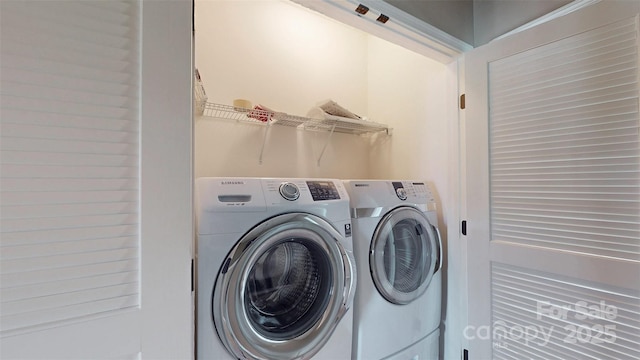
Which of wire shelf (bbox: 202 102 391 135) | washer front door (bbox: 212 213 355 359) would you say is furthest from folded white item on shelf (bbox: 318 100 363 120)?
washer front door (bbox: 212 213 355 359)

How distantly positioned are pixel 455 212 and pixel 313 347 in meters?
1.07

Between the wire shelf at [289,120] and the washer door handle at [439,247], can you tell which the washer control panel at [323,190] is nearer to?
the wire shelf at [289,120]

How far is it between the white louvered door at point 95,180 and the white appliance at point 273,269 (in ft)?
0.59

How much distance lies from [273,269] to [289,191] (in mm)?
369

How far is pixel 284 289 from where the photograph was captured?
1228mm

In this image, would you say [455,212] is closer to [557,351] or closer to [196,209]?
[557,351]

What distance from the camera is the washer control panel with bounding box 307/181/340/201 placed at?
1.18 meters

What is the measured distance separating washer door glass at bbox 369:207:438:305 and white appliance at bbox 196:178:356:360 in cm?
23

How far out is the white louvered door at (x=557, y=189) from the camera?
0.97 m

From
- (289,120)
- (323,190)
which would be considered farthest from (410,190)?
(289,120)

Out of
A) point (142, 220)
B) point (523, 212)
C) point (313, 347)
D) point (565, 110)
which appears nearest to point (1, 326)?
point (142, 220)

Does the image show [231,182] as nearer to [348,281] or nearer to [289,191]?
[289,191]

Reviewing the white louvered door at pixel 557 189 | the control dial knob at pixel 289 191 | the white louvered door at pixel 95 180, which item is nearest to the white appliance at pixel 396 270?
the white louvered door at pixel 557 189

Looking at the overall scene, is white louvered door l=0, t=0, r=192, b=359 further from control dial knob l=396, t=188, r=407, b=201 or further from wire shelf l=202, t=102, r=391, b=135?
control dial knob l=396, t=188, r=407, b=201
